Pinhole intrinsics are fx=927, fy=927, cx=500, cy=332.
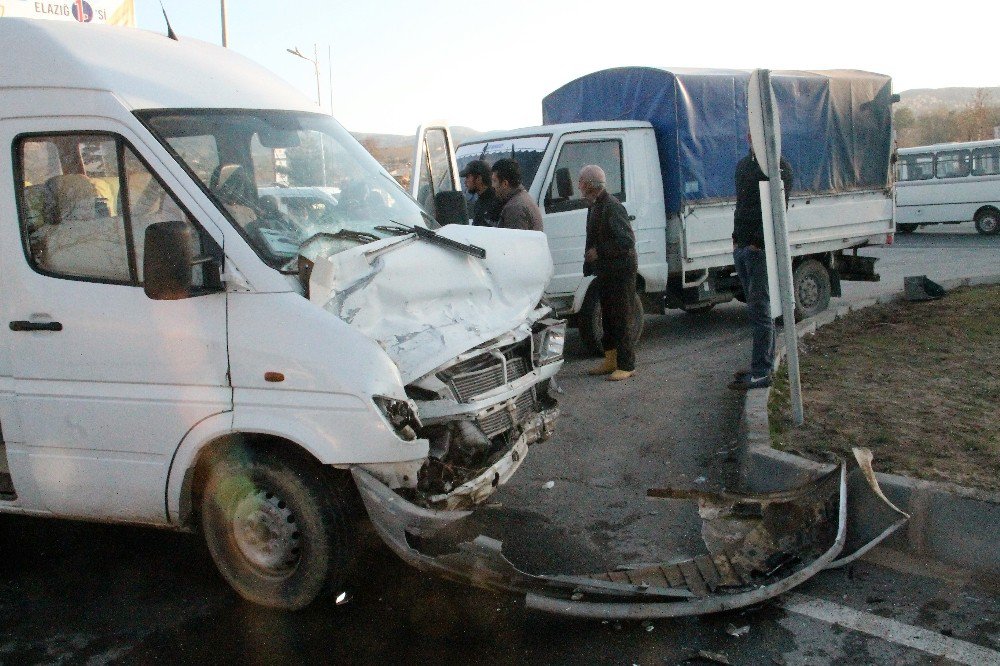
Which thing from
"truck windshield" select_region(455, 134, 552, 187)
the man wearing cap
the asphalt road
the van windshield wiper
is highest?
"truck windshield" select_region(455, 134, 552, 187)

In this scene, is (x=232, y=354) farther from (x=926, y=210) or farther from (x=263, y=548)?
(x=926, y=210)

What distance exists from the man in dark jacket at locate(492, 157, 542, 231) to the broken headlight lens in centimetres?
445

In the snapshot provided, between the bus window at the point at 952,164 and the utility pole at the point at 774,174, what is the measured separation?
21.5 m

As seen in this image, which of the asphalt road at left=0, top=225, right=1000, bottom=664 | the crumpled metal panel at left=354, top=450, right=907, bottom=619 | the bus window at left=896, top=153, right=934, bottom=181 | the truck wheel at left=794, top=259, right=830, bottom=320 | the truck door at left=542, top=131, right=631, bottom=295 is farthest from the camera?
the bus window at left=896, top=153, right=934, bottom=181

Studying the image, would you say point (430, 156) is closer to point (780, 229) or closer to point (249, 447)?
point (780, 229)

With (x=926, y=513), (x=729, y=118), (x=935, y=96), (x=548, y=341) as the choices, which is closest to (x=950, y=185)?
(x=729, y=118)

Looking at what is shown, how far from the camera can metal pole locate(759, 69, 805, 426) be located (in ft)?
18.7

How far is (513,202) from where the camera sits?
819 cm

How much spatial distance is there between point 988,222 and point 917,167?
247cm

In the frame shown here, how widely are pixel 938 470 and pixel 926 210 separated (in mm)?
22798

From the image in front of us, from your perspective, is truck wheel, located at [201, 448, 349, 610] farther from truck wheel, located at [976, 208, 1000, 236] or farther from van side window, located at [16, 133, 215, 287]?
truck wheel, located at [976, 208, 1000, 236]

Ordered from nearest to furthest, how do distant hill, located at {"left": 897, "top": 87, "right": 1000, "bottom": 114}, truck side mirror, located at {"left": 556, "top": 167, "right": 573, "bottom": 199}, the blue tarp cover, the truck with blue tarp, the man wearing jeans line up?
the man wearing jeans, truck side mirror, located at {"left": 556, "top": 167, "right": 573, "bottom": 199}, the truck with blue tarp, the blue tarp cover, distant hill, located at {"left": 897, "top": 87, "right": 1000, "bottom": 114}

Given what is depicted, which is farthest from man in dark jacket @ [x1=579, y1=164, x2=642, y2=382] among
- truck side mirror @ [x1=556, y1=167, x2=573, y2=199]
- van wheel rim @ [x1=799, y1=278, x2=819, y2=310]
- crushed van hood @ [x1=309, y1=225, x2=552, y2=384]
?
van wheel rim @ [x1=799, y1=278, x2=819, y2=310]

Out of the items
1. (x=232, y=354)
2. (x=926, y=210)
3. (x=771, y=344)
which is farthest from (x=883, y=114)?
(x=926, y=210)
